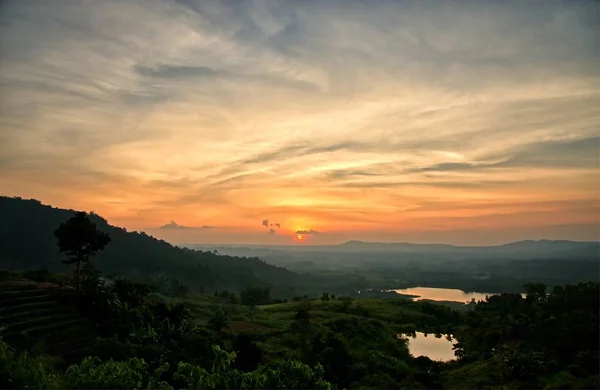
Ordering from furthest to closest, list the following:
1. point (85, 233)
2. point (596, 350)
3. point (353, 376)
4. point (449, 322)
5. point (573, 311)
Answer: point (449, 322) < point (573, 311) < point (85, 233) < point (353, 376) < point (596, 350)

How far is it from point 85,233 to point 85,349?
16178 mm

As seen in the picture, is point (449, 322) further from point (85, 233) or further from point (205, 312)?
point (85, 233)

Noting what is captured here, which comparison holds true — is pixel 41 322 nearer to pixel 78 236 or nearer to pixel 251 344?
pixel 78 236

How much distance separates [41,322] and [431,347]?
195ft

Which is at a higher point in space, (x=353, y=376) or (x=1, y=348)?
(x=1, y=348)

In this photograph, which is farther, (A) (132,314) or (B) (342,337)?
(B) (342,337)

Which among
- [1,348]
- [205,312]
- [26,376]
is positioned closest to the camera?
[26,376]

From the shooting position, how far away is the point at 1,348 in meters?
22.2

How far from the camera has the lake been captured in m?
65.0

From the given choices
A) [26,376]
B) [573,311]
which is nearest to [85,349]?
Result: [26,376]

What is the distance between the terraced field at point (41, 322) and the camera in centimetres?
3750

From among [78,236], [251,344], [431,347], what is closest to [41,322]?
[78,236]

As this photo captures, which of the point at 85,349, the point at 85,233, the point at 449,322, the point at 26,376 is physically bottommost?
the point at 449,322

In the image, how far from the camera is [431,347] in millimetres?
72625
